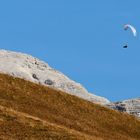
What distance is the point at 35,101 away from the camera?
2702 inches

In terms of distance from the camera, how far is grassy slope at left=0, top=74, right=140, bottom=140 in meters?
53.7

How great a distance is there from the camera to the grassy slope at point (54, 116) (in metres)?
53.7

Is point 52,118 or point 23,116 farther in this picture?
point 52,118

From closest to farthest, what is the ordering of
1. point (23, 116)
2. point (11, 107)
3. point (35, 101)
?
point (23, 116) → point (11, 107) → point (35, 101)

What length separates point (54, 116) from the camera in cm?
6519

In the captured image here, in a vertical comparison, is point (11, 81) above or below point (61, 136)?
above

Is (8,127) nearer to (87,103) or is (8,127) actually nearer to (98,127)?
(98,127)

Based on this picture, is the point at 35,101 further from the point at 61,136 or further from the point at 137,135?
the point at 61,136

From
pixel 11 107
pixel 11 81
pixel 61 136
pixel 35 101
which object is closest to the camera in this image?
pixel 61 136

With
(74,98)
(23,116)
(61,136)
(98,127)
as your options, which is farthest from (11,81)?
(61,136)

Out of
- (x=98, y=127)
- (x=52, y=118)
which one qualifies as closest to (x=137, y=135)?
(x=98, y=127)

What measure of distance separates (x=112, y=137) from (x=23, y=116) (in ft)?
38.0

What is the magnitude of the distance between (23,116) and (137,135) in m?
17.9

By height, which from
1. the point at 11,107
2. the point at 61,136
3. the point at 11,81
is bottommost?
the point at 61,136
